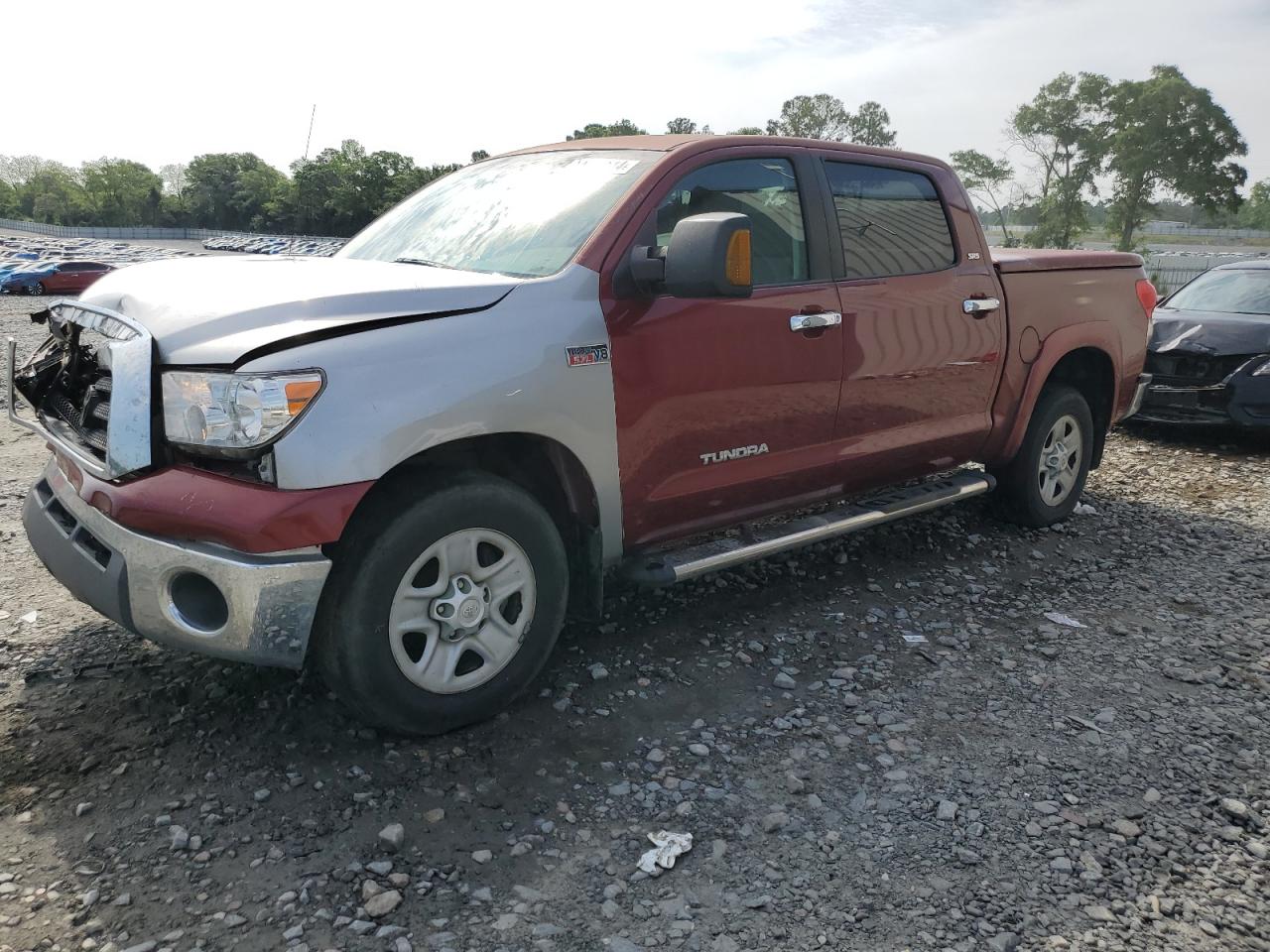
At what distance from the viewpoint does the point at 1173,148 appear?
181ft

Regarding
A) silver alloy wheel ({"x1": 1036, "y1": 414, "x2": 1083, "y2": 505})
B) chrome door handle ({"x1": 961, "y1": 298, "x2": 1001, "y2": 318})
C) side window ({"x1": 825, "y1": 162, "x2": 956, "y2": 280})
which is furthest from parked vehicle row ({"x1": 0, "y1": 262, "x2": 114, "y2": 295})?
chrome door handle ({"x1": 961, "y1": 298, "x2": 1001, "y2": 318})

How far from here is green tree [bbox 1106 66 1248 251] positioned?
54.3 m

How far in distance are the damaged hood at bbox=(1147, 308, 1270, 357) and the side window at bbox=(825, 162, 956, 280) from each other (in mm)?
3993

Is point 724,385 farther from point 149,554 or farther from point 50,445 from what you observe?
point 50,445

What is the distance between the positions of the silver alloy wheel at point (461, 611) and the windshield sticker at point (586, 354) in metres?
0.62

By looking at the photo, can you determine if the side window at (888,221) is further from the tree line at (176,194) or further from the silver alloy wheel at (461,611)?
the tree line at (176,194)

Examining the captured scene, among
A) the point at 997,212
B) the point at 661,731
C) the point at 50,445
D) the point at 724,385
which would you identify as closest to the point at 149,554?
the point at 50,445

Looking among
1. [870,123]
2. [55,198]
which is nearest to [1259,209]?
[870,123]

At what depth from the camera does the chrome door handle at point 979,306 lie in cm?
469

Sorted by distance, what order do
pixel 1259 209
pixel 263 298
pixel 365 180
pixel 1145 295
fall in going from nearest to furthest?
pixel 263 298 → pixel 1145 295 → pixel 365 180 → pixel 1259 209

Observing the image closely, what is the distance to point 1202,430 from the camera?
348 inches

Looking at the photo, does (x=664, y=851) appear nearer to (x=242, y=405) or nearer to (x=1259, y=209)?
(x=242, y=405)

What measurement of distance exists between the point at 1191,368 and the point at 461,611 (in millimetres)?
7251

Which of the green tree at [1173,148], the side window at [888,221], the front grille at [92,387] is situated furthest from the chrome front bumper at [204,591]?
the green tree at [1173,148]
